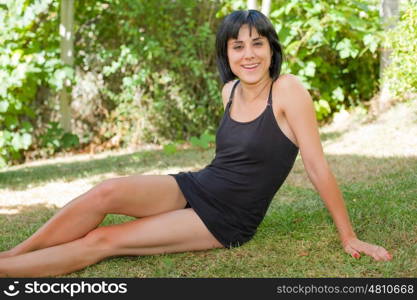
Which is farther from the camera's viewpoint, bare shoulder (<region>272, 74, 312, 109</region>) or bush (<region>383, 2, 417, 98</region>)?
bush (<region>383, 2, 417, 98</region>)

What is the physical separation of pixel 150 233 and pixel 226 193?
425 mm

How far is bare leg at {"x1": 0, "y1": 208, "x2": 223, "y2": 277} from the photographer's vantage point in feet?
9.11

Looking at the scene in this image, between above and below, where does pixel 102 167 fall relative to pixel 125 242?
below

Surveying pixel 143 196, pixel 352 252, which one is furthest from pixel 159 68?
pixel 352 252

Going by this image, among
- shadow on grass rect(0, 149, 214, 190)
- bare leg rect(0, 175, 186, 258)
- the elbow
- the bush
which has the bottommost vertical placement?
shadow on grass rect(0, 149, 214, 190)

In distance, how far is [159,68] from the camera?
776 centimetres

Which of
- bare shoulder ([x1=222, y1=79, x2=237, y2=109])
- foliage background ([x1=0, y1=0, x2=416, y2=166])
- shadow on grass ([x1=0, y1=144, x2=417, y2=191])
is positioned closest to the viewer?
bare shoulder ([x1=222, y1=79, x2=237, y2=109])

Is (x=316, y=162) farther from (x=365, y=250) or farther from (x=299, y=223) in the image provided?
(x=299, y=223)

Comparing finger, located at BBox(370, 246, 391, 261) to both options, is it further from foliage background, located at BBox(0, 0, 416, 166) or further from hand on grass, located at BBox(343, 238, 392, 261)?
foliage background, located at BBox(0, 0, 416, 166)

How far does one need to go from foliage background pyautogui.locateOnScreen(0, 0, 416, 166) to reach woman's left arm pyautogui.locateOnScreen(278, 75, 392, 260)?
13.1ft

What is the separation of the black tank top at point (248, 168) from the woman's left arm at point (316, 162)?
0.08 m

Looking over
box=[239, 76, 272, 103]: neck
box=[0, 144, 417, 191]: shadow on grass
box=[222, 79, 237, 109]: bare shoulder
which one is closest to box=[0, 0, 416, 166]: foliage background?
box=[0, 144, 417, 191]: shadow on grass

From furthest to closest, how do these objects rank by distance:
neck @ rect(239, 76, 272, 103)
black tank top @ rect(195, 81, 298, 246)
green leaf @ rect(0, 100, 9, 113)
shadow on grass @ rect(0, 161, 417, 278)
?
green leaf @ rect(0, 100, 9, 113)
neck @ rect(239, 76, 272, 103)
black tank top @ rect(195, 81, 298, 246)
shadow on grass @ rect(0, 161, 417, 278)

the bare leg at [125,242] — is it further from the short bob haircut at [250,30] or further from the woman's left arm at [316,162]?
the short bob haircut at [250,30]
